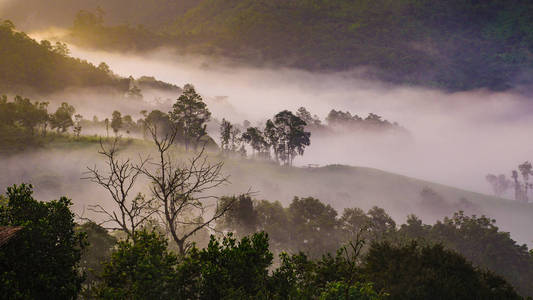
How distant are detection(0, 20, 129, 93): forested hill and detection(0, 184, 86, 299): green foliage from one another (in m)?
171

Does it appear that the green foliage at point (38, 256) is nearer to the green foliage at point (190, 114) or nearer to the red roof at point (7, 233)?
the red roof at point (7, 233)

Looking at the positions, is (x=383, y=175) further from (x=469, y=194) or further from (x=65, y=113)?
(x=65, y=113)

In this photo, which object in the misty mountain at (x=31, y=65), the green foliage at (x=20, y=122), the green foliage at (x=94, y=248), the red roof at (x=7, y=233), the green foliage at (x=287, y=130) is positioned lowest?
the green foliage at (x=94, y=248)

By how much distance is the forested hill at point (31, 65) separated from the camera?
15588 centimetres

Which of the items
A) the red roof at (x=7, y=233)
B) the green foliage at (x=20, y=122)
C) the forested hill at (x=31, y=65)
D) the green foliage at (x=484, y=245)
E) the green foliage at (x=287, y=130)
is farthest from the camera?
the forested hill at (x=31, y=65)

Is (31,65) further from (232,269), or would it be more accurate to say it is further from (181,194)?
(232,269)

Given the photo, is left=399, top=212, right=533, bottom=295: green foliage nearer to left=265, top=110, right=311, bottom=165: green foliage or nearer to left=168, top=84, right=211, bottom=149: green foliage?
left=168, top=84, right=211, bottom=149: green foliage

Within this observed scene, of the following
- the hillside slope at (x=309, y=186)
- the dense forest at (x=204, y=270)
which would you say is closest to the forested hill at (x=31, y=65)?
the hillside slope at (x=309, y=186)

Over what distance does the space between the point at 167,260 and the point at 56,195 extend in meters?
81.1

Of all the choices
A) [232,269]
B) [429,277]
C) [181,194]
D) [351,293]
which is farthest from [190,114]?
[351,293]

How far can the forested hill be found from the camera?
511 feet

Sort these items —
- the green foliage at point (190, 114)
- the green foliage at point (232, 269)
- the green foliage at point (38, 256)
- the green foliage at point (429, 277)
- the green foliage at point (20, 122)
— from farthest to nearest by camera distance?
the green foliage at point (190, 114) < the green foliage at point (20, 122) < the green foliage at point (429, 277) < the green foliage at point (232, 269) < the green foliage at point (38, 256)

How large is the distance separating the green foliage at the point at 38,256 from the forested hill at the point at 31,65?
171 m

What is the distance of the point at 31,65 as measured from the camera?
168375 millimetres
